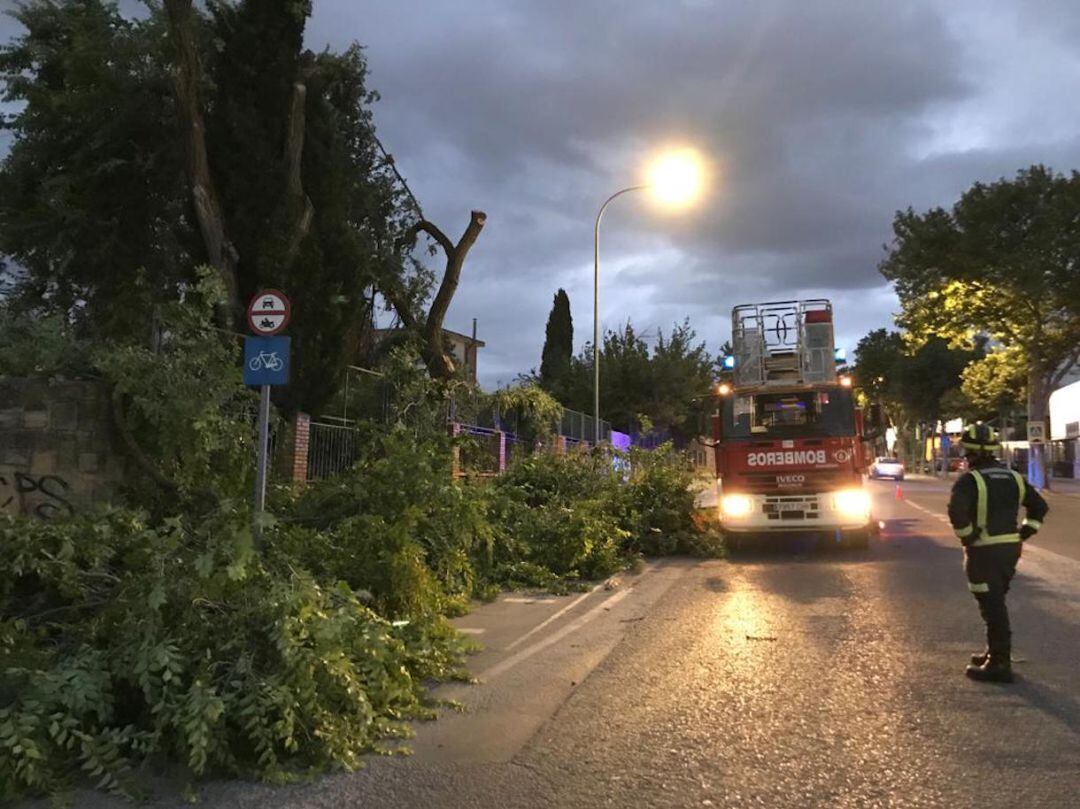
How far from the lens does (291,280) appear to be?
1330 cm

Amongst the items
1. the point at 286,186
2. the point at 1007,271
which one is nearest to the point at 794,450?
the point at 286,186

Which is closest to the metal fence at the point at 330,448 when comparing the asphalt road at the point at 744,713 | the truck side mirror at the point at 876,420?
the asphalt road at the point at 744,713

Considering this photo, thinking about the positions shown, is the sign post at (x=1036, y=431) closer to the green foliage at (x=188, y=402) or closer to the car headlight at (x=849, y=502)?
the car headlight at (x=849, y=502)

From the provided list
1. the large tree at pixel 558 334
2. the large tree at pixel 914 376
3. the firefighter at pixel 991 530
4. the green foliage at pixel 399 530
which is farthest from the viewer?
the large tree at pixel 914 376

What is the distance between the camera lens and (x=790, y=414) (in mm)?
13000

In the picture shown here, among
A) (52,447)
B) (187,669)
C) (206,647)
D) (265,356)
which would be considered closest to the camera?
(187,669)

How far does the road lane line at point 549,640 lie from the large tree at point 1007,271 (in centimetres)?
2634

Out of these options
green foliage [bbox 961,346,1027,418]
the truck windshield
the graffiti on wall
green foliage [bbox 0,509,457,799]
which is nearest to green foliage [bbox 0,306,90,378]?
the graffiti on wall

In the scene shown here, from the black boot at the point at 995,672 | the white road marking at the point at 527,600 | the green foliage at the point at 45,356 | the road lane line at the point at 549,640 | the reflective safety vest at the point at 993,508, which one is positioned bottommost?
the road lane line at the point at 549,640

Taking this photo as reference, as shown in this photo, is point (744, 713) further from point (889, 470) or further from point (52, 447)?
point (889, 470)

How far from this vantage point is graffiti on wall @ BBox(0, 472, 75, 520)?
830 cm

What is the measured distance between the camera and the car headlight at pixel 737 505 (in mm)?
12844

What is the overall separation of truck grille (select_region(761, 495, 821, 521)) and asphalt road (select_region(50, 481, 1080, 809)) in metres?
3.57

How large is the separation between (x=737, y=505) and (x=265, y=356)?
807 centimetres
